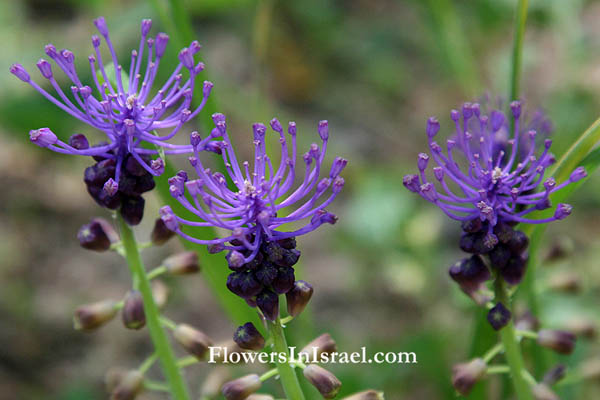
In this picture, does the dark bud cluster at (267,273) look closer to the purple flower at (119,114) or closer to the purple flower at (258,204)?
the purple flower at (258,204)

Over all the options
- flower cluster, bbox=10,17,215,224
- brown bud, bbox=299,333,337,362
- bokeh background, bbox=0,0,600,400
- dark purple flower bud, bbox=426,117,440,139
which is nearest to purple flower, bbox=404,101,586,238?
dark purple flower bud, bbox=426,117,440,139

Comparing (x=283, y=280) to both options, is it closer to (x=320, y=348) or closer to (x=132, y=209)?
(x=320, y=348)

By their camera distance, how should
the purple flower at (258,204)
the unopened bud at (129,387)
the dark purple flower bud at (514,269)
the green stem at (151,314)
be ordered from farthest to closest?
the unopened bud at (129,387), the green stem at (151,314), the dark purple flower bud at (514,269), the purple flower at (258,204)

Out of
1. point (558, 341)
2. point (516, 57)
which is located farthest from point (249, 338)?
point (516, 57)

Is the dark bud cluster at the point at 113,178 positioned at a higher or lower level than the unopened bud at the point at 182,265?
higher

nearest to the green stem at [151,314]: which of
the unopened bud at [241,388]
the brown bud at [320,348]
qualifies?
the unopened bud at [241,388]

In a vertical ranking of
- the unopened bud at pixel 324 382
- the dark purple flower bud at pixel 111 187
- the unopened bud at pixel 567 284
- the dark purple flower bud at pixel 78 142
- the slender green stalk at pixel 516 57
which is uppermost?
the slender green stalk at pixel 516 57

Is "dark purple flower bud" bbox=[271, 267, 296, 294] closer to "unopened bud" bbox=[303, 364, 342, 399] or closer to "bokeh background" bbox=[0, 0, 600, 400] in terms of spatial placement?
"unopened bud" bbox=[303, 364, 342, 399]
